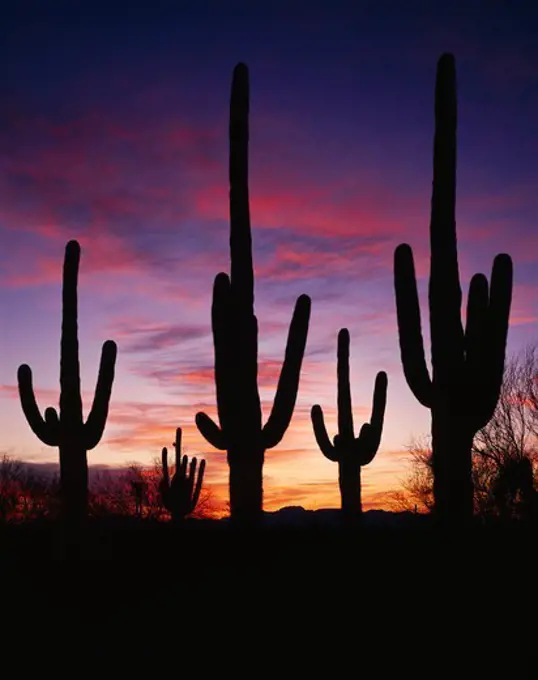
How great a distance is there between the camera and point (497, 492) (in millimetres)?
18203

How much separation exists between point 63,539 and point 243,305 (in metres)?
4.51

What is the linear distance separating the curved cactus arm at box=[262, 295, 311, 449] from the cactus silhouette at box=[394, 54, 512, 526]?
5.24 ft

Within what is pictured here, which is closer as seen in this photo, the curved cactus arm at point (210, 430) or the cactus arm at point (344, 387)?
the curved cactus arm at point (210, 430)

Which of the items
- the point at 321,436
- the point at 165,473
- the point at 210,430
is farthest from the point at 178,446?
the point at 210,430

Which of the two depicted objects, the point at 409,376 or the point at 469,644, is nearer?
the point at 469,644

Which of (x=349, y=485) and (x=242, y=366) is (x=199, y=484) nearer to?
(x=349, y=485)

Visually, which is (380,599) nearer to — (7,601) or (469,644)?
(469,644)

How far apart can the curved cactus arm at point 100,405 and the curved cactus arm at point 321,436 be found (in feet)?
20.2

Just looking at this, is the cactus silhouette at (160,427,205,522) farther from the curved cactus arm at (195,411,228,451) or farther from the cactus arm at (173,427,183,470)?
the curved cactus arm at (195,411,228,451)

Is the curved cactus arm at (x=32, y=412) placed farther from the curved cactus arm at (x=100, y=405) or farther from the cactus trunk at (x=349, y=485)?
the cactus trunk at (x=349, y=485)

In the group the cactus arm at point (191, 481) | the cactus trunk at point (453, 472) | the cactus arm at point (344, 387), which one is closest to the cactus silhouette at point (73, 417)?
the cactus trunk at point (453, 472)

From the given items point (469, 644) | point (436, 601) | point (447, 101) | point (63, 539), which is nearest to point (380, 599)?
point (436, 601)

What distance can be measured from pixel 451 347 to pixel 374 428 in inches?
270

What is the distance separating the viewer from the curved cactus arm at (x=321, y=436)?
19656mm
